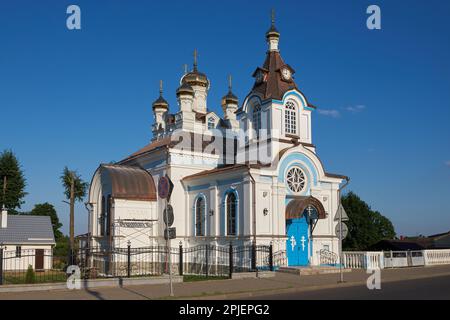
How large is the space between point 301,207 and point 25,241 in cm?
1909

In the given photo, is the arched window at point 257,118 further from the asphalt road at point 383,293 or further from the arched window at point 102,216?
the asphalt road at point 383,293

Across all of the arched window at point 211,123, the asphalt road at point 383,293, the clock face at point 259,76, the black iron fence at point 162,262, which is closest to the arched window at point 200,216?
the black iron fence at point 162,262

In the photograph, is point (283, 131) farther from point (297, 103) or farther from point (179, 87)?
point (179, 87)

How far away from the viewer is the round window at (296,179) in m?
22.7

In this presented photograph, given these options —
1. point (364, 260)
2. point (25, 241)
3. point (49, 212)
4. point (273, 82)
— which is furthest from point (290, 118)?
point (49, 212)

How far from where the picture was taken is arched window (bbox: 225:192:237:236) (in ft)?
72.1

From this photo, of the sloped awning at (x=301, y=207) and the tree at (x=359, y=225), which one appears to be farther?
the tree at (x=359, y=225)

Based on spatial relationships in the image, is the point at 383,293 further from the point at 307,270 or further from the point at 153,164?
the point at 153,164

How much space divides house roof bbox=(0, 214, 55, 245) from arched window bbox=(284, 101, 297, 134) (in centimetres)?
1779

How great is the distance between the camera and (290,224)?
73.7 feet

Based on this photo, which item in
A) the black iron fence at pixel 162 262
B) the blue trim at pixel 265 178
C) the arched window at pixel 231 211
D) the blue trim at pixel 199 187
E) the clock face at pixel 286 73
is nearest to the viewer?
the black iron fence at pixel 162 262

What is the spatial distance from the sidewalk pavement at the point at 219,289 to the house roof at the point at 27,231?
18.4m
